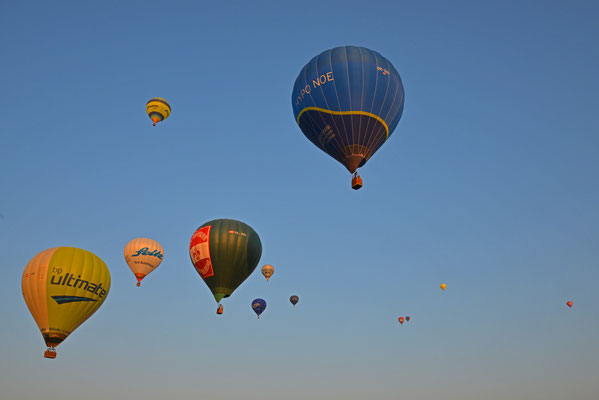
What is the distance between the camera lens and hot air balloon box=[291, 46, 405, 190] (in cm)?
2395

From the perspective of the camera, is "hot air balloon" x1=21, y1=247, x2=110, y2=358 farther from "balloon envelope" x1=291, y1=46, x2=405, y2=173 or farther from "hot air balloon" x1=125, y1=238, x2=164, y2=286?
"balloon envelope" x1=291, y1=46, x2=405, y2=173

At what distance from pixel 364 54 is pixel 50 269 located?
20.1 metres

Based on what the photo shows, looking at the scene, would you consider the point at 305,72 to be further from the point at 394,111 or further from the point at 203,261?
the point at 203,261

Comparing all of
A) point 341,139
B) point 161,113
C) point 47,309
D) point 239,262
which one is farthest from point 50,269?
point 341,139

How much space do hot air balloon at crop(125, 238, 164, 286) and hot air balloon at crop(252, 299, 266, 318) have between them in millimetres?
10883

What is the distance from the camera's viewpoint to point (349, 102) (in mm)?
23844

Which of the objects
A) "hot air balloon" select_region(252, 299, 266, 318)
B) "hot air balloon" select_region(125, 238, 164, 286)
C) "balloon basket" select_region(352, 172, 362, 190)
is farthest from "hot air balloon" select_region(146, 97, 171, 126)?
"hot air balloon" select_region(252, 299, 266, 318)

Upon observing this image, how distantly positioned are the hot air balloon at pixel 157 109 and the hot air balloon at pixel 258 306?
65.8 ft

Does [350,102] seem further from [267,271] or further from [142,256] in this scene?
[267,271]

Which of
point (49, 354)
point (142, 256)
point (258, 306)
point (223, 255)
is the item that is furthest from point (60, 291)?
point (258, 306)

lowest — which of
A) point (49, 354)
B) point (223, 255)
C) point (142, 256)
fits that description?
point (49, 354)

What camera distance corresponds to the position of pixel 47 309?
25.8 metres

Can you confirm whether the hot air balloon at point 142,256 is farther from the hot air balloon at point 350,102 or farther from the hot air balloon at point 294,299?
the hot air balloon at point 350,102

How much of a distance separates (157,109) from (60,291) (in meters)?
15.1
